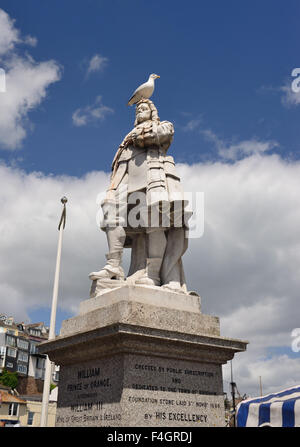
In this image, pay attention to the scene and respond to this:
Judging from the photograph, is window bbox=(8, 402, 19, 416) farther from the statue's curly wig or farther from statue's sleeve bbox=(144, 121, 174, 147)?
statue's sleeve bbox=(144, 121, 174, 147)

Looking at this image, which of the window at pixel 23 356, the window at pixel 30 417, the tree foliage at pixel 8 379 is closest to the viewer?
the window at pixel 30 417

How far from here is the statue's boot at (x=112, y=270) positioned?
317 inches

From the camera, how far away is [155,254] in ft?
27.1

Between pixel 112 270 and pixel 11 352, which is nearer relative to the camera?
pixel 112 270

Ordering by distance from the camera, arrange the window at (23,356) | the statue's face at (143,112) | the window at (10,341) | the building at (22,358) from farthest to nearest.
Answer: the window at (23,356) → the window at (10,341) → the building at (22,358) → the statue's face at (143,112)

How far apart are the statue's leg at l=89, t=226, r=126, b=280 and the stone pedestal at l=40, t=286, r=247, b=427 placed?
486 millimetres

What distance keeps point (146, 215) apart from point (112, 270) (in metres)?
1.17

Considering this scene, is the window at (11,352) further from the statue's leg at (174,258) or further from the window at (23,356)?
the statue's leg at (174,258)

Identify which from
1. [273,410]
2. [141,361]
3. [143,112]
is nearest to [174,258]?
[141,361]

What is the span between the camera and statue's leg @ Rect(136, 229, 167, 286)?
823 centimetres

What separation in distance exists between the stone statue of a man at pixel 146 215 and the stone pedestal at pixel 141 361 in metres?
0.63

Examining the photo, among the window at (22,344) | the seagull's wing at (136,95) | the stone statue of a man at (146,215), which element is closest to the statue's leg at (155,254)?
the stone statue of a man at (146,215)

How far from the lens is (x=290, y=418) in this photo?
9.78 m

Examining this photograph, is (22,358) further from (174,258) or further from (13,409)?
(174,258)
